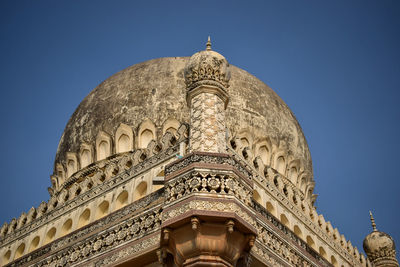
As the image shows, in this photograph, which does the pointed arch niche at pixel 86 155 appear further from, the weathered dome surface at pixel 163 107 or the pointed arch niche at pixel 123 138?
the pointed arch niche at pixel 123 138

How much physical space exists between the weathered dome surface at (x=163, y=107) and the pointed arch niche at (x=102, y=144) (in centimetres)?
17

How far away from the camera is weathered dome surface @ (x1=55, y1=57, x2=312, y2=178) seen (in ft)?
52.9

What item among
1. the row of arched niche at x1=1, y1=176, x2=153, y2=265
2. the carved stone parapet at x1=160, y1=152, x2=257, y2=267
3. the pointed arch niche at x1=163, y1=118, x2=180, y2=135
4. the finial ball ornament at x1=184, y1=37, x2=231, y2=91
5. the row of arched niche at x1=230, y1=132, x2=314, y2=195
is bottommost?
the carved stone parapet at x1=160, y1=152, x2=257, y2=267

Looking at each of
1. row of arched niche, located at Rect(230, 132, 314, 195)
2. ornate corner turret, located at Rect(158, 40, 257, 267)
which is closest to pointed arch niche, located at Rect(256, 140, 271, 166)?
row of arched niche, located at Rect(230, 132, 314, 195)

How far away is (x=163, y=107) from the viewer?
1609 centimetres

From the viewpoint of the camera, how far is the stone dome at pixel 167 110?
16078mm

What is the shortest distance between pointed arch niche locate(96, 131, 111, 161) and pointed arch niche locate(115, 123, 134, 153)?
320 millimetres

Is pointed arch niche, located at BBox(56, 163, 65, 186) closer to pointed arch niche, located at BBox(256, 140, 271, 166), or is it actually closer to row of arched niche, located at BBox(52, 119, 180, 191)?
row of arched niche, located at BBox(52, 119, 180, 191)

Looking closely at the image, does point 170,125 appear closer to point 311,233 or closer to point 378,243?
point 311,233

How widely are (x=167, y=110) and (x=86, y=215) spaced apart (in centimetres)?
456

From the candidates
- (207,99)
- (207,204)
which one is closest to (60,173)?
(207,99)

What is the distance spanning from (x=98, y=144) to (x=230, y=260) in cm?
930

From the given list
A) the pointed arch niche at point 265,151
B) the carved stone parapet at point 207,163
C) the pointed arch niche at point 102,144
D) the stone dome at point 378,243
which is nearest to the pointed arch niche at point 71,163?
the pointed arch niche at point 102,144

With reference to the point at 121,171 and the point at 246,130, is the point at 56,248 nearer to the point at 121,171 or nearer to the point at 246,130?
the point at 121,171
